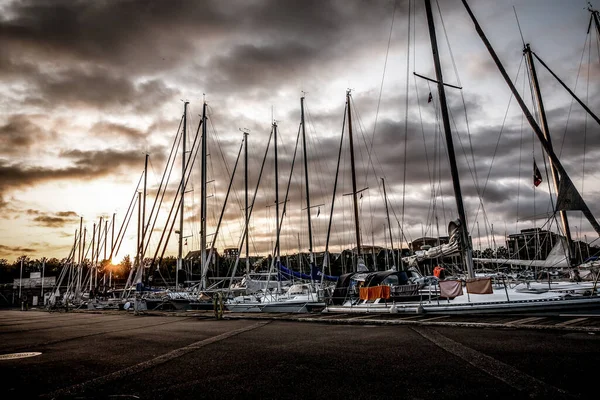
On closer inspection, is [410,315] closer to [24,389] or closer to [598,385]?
[598,385]

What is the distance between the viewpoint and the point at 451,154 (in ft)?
58.9

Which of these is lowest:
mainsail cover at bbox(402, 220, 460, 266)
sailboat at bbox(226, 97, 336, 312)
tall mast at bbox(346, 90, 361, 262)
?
sailboat at bbox(226, 97, 336, 312)

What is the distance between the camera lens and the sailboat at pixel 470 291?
14.1 m

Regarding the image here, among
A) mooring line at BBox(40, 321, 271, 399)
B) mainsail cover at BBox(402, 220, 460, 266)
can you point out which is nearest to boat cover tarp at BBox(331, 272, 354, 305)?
mainsail cover at BBox(402, 220, 460, 266)

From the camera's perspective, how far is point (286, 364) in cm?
748

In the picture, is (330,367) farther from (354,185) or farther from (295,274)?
(295,274)

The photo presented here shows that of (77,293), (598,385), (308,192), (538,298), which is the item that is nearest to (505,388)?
(598,385)

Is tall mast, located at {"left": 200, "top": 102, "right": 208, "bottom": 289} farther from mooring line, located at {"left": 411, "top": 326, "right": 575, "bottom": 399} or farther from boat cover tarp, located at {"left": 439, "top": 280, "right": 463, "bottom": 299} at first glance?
mooring line, located at {"left": 411, "top": 326, "right": 575, "bottom": 399}

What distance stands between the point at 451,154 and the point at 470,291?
6269 millimetres

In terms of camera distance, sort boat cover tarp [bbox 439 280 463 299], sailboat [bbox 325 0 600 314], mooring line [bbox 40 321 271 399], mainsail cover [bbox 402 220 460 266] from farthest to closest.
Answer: mainsail cover [bbox 402 220 460 266], boat cover tarp [bbox 439 280 463 299], sailboat [bbox 325 0 600 314], mooring line [bbox 40 321 271 399]

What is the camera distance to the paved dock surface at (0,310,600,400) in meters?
5.40

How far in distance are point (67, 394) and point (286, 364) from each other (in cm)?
368

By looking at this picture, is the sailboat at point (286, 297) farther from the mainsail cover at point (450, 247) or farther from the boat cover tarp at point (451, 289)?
the boat cover tarp at point (451, 289)

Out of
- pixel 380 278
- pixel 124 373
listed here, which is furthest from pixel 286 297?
pixel 124 373
